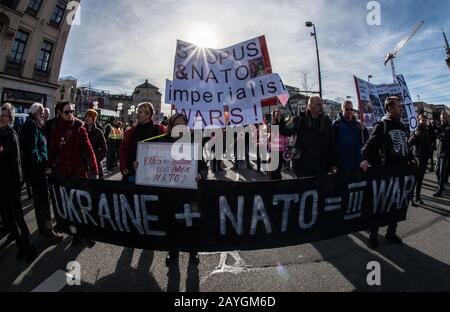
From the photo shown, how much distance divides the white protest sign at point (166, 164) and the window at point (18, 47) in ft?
72.3

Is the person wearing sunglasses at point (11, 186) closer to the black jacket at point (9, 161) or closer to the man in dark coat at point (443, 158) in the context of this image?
the black jacket at point (9, 161)

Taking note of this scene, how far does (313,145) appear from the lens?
4.36 meters

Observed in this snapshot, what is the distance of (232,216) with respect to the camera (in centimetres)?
307

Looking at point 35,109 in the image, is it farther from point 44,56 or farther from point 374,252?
point 44,56

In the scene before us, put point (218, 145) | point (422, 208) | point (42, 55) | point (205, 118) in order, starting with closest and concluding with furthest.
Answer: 1. point (205, 118)
2. point (422, 208)
3. point (218, 145)
4. point (42, 55)

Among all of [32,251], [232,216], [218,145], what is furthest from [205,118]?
[218,145]

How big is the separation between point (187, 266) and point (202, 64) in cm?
315

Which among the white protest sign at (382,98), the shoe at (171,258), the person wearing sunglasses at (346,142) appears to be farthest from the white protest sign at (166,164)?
the white protest sign at (382,98)

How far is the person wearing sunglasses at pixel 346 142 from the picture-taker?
4.64 meters

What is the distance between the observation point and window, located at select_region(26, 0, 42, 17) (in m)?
20.7

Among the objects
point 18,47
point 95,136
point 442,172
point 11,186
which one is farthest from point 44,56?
point 442,172

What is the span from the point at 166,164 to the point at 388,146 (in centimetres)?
315
